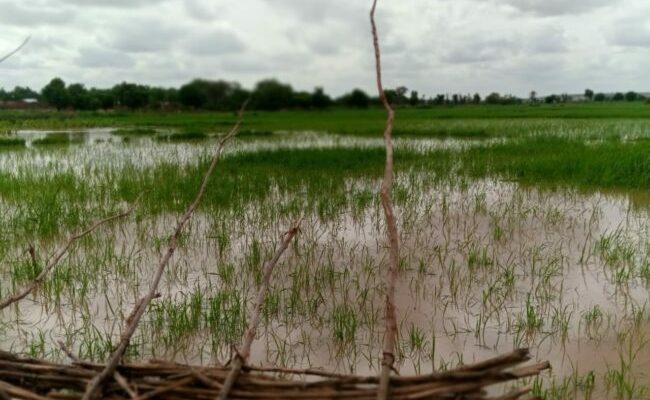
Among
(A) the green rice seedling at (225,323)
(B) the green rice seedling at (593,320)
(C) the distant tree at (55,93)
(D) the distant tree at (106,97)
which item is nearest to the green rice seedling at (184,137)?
(D) the distant tree at (106,97)

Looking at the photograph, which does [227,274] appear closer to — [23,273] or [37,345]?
[37,345]

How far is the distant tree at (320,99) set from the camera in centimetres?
310

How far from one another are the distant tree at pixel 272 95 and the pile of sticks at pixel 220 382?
166 cm

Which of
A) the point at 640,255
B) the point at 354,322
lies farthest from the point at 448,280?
the point at 640,255

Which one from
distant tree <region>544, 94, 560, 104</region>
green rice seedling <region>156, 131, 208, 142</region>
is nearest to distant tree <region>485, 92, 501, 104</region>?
distant tree <region>544, 94, 560, 104</region>

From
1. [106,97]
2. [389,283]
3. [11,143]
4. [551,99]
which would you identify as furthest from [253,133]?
[551,99]

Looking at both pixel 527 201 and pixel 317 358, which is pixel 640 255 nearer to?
pixel 527 201

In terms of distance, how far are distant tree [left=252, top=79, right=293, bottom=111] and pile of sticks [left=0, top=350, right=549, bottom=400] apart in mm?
1657

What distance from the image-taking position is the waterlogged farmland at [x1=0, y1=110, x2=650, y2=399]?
2863 millimetres

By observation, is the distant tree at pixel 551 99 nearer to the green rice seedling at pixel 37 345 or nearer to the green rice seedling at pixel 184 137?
the green rice seedling at pixel 184 137

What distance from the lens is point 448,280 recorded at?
3.99 m

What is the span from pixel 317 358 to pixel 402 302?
1.03 m

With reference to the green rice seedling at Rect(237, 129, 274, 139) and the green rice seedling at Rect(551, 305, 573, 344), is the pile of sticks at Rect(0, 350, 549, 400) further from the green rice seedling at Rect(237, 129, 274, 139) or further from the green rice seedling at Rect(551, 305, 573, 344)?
the green rice seedling at Rect(237, 129, 274, 139)

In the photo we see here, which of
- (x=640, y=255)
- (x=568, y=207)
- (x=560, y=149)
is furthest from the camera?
(x=560, y=149)
